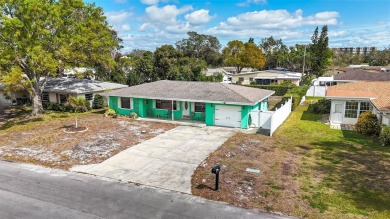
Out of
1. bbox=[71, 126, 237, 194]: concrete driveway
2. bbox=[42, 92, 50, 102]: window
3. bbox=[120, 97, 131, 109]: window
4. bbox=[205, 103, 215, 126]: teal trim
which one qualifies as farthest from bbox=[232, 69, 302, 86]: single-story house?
bbox=[42, 92, 50, 102]: window

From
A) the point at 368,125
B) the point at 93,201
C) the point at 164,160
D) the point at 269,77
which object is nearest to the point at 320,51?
the point at 269,77

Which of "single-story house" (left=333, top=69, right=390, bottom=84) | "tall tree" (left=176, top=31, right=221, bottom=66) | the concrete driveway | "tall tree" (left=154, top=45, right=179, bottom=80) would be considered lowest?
the concrete driveway

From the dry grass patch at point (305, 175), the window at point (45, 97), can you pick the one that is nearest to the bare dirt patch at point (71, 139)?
the dry grass patch at point (305, 175)

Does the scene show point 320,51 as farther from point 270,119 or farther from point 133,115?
point 133,115

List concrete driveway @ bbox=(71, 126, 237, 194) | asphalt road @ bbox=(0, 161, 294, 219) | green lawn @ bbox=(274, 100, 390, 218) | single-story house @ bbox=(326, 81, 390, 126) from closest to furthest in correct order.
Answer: asphalt road @ bbox=(0, 161, 294, 219), green lawn @ bbox=(274, 100, 390, 218), concrete driveway @ bbox=(71, 126, 237, 194), single-story house @ bbox=(326, 81, 390, 126)

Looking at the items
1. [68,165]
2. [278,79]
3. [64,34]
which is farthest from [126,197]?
[278,79]

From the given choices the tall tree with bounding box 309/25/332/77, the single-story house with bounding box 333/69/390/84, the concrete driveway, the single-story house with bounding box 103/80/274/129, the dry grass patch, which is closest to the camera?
the dry grass patch

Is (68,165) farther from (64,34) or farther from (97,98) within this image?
(97,98)

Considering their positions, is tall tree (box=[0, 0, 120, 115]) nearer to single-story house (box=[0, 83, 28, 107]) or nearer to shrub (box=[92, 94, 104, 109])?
shrub (box=[92, 94, 104, 109])
